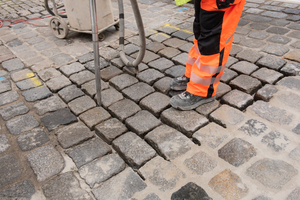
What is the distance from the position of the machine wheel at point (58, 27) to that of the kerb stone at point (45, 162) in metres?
2.29

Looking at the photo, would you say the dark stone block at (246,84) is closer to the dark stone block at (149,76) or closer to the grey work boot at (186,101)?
the grey work boot at (186,101)

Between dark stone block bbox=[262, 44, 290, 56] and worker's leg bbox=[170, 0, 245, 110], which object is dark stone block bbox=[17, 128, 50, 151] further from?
dark stone block bbox=[262, 44, 290, 56]

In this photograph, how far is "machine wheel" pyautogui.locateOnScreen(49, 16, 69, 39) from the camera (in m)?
3.67

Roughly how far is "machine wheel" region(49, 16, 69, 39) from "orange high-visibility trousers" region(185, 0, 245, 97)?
7.47 ft

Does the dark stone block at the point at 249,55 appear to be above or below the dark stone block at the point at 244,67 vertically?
above

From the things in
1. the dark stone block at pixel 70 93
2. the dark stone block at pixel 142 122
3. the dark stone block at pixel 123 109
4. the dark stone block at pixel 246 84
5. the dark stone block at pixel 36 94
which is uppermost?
the dark stone block at pixel 246 84

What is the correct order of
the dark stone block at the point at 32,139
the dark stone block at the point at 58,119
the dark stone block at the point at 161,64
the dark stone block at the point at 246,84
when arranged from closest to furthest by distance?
the dark stone block at the point at 32,139, the dark stone block at the point at 58,119, the dark stone block at the point at 246,84, the dark stone block at the point at 161,64

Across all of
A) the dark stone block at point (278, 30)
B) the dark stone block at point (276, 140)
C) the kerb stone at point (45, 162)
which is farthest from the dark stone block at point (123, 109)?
the dark stone block at point (278, 30)

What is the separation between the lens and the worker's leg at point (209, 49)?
1959 millimetres

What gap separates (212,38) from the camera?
6.68 feet

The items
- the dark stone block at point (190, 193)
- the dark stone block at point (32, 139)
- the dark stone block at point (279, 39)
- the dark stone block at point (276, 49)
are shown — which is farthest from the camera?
the dark stone block at point (279, 39)

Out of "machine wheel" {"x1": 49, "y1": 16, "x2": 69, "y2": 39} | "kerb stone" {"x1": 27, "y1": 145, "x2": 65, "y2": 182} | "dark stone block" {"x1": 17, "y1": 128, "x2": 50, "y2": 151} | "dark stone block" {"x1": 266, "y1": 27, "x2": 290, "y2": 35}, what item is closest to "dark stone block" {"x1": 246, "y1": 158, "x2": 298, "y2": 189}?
"kerb stone" {"x1": 27, "y1": 145, "x2": 65, "y2": 182}

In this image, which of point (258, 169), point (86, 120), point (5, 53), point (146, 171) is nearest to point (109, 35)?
point (5, 53)

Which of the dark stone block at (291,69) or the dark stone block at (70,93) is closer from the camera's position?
the dark stone block at (70,93)
